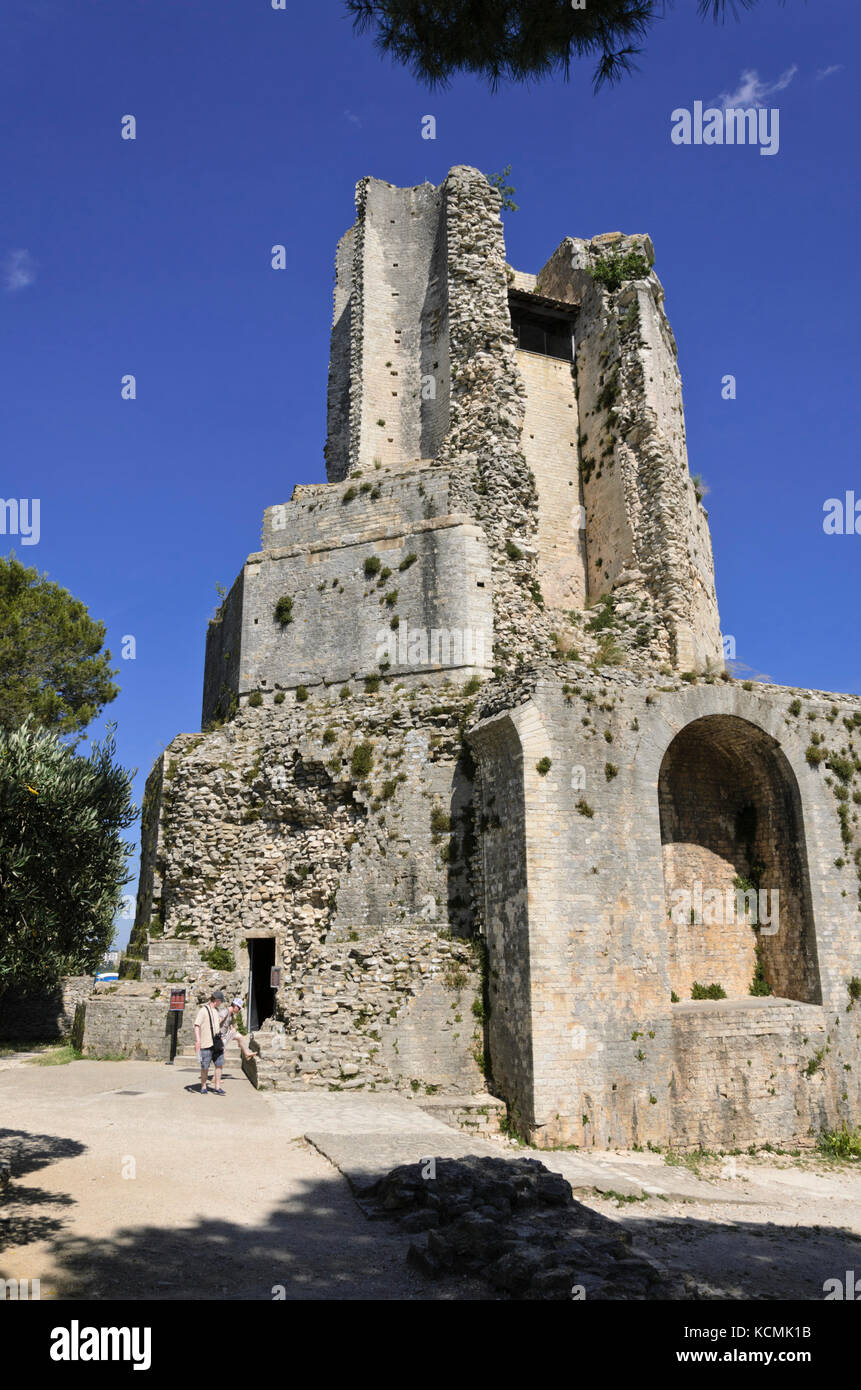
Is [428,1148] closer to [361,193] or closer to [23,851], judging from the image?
[23,851]

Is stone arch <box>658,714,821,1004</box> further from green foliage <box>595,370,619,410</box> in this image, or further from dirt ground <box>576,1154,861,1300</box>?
green foliage <box>595,370,619,410</box>

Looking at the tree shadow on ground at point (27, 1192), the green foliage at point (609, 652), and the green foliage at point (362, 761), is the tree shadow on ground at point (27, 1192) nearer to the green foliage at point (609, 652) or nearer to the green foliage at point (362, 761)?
the green foliage at point (362, 761)

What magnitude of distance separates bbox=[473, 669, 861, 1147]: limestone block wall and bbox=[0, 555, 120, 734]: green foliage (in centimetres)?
1440

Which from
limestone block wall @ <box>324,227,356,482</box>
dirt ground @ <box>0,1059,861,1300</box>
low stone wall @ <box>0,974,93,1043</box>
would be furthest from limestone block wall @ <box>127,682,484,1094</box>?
limestone block wall @ <box>324,227,356,482</box>

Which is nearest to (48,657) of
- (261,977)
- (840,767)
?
(261,977)

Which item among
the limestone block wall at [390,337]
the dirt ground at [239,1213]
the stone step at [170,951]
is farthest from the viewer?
the limestone block wall at [390,337]

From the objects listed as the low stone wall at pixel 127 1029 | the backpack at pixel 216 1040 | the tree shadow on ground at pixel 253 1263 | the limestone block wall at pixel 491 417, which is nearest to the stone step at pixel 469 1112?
the backpack at pixel 216 1040

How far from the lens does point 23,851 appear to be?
8109 millimetres

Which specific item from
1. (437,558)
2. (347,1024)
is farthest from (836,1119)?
(437,558)

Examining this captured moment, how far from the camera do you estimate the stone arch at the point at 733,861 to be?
15.6m

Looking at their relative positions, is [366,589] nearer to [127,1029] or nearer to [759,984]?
[127,1029]

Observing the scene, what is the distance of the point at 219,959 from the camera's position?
17250mm

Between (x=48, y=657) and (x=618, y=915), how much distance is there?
1849cm

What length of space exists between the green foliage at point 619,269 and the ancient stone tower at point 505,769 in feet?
0.30
